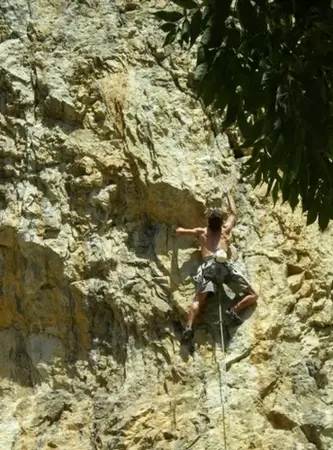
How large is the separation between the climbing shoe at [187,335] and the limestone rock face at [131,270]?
78 mm

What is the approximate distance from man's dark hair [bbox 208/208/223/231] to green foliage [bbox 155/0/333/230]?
16.3 feet

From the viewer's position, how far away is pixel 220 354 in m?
9.12

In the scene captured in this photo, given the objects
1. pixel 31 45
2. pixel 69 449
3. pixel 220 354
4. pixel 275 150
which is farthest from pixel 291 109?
pixel 31 45

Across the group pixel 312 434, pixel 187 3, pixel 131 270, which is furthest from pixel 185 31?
pixel 131 270

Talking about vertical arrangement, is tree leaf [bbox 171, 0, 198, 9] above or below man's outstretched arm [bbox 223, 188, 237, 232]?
above

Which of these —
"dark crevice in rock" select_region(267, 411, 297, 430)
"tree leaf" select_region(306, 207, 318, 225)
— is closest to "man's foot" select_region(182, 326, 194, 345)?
"dark crevice in rock" select_region(267, 411, 297, 430)

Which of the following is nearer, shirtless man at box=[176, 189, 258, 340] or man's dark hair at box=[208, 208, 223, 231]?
shirtless man at box=[176, 189, 258, 340]

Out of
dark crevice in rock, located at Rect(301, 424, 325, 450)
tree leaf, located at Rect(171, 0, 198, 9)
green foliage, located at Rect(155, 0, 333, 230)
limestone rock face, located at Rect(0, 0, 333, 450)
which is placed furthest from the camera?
limestone rock face, located at Rect(0, 0, 333, 450)

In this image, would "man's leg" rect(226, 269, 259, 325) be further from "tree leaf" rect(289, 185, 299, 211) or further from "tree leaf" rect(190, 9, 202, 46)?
"tree leaf" rect(190, 9, 202, 46)

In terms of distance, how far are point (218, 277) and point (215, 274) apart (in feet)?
0.14

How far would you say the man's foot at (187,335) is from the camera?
920cm

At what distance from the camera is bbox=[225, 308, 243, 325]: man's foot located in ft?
30.2

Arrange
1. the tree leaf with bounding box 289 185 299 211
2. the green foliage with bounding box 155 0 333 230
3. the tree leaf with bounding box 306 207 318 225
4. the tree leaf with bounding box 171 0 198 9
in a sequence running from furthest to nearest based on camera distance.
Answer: the tree leaf with bounding box 289 185 299 211
the tree leaf with bounding box 306 207 318 225
the tree leaf with bounding box 171 0 198 9
the green foliage with bounding box 155 0 333 230

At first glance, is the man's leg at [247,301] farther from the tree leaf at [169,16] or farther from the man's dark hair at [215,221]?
the tree leaf at [169,16]
